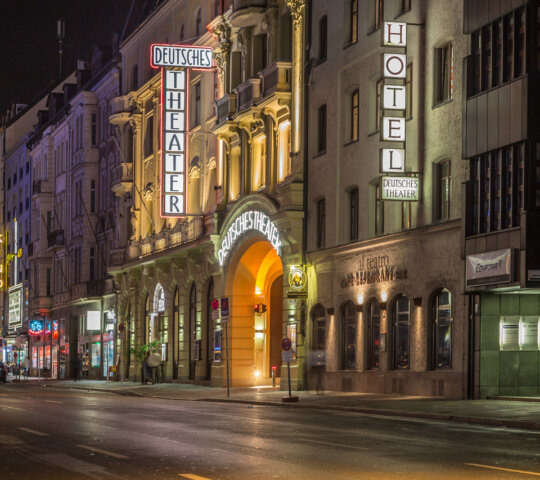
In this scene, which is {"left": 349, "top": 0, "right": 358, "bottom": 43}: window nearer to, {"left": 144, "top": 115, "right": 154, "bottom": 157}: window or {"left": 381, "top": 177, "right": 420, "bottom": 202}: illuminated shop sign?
{"left": 381, "top": 177, "right": 420, "bottom": 202}: illuminated shop sign

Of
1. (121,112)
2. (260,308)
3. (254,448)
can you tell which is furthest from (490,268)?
(121,112)

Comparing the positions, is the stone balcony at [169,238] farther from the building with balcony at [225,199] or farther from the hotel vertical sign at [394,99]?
the hotel vertical sign at [394,99]

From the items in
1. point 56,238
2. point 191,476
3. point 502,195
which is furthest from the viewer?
point 56,238

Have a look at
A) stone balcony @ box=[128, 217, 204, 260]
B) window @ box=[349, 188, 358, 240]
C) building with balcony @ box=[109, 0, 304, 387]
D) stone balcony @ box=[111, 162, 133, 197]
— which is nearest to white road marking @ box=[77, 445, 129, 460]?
building with balcony @ box=[109, 0, 304, 387]

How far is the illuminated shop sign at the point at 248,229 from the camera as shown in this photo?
43656mm

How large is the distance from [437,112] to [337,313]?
882 centimetres

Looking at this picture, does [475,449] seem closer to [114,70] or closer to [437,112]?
[437,112]

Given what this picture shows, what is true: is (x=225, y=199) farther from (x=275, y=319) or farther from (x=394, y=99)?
(x=394, y=99)

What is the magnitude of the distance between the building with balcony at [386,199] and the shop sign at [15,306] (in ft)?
187

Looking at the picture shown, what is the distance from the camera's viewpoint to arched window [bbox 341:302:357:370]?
39.4 metres

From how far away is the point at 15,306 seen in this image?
9762 cm

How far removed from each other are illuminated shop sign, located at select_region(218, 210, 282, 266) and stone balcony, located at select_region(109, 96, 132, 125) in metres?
16.7

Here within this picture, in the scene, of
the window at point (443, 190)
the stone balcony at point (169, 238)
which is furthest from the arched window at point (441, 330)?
the stone balcony at point (169, 238)

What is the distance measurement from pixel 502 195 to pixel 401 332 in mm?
7088
